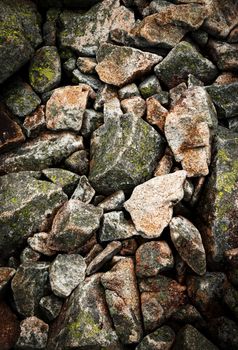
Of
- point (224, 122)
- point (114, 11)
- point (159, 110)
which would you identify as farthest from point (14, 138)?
point (224, 122)

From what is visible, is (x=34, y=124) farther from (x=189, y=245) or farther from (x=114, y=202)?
(x=189, y=245)

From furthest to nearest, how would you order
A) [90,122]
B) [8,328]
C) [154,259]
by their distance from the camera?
Answer: [90,122] < [8,328] < [154,259]

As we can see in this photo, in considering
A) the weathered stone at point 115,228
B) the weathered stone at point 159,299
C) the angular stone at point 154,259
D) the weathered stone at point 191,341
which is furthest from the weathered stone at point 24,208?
the weathered stone at point 191,341

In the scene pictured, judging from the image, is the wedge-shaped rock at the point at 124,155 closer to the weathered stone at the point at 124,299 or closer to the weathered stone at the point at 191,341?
the weathered stone at the point at 124,299

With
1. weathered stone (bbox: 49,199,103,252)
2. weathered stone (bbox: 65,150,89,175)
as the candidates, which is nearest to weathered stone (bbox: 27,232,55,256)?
weathered stone (bbox: 49,199,103,252)

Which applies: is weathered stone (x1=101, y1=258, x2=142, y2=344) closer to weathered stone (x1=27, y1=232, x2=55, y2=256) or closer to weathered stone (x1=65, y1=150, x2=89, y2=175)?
weathered stone (x1=27, y1=232, x2=55, y2=256)

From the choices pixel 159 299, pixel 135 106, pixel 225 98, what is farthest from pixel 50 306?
pixel 225 98
